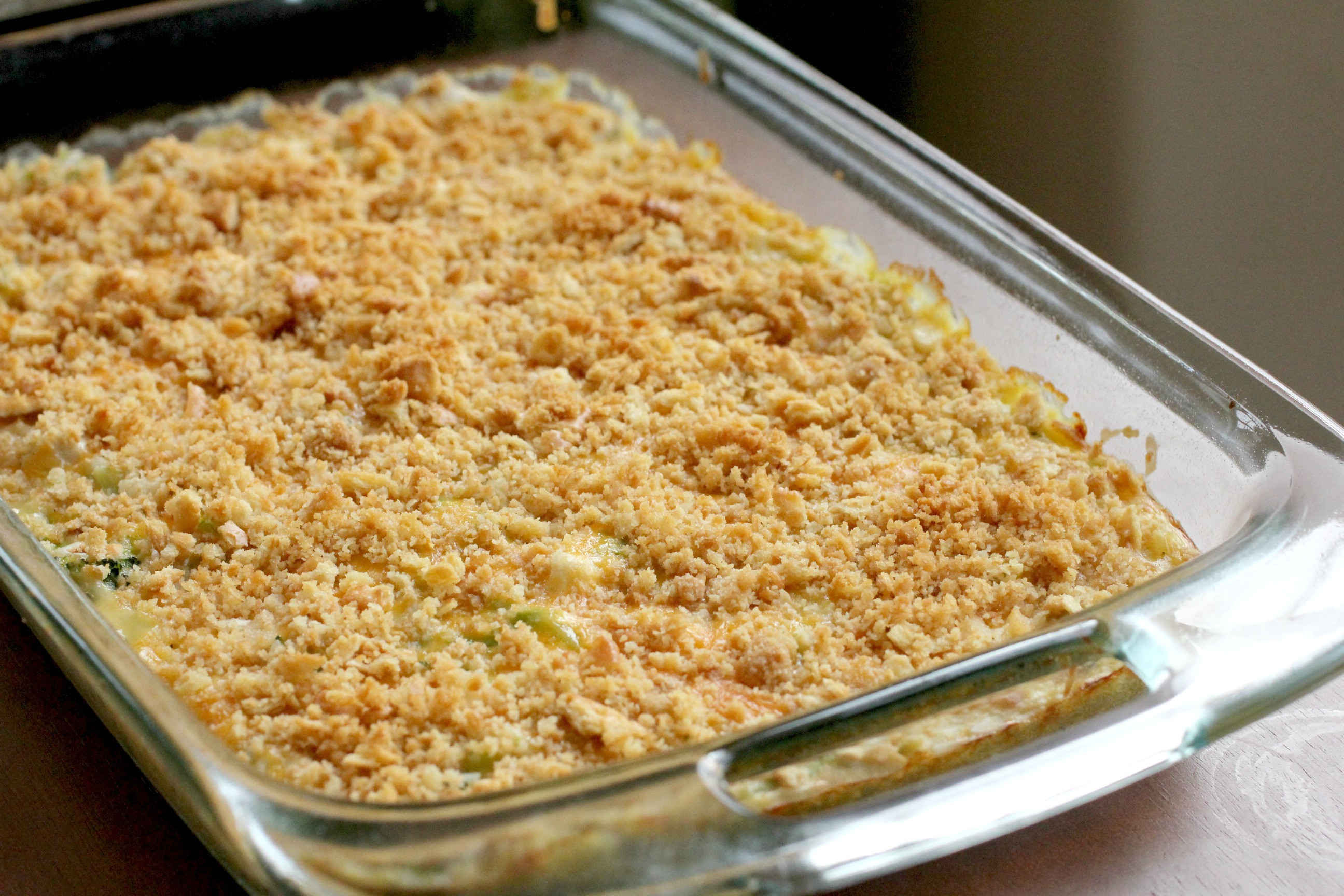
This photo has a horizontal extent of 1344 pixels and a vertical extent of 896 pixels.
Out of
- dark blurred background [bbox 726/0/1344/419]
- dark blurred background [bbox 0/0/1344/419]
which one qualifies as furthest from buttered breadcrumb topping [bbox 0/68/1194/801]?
dark blurred background [bbox 726/0/1344/419]

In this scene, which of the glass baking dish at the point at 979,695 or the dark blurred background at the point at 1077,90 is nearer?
the glass baking dish at the point at 979,695

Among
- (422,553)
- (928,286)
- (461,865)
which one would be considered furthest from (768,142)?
(461,865)

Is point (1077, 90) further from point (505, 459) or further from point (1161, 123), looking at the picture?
point (505, 459)

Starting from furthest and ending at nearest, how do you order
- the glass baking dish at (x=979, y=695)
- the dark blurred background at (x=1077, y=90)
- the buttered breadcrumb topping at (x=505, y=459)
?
1. the dark blurred background at (x=1077, y=90)
2. the buttered breadcrumb topping at (x=505, y=459)
3. the glass baking dish at (x=979, y=695)

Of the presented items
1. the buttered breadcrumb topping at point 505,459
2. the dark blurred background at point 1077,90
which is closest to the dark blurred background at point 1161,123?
the dark blurred background at point 1077,90

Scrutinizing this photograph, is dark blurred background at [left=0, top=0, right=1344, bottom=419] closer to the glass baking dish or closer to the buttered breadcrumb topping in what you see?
the buttered breadcrumb topping

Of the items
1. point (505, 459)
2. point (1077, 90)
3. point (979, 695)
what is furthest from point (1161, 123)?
point (979, 695)

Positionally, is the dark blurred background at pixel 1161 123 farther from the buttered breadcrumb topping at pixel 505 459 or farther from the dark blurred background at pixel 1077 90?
the buttered breadcrumb topping at pixel 505 459
